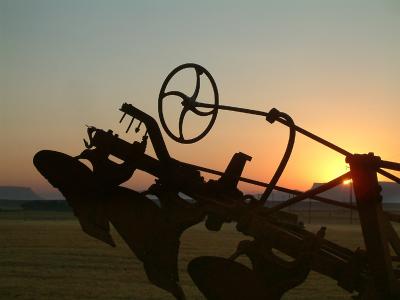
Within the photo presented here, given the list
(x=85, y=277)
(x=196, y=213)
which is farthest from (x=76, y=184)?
(x=85, y=277)

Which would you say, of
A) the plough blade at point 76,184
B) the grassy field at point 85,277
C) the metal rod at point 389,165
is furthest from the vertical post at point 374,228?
the grassy field at point 85,277

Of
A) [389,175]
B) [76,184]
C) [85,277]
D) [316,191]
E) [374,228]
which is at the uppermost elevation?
[389,175]

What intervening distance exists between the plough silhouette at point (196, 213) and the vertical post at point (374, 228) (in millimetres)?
203

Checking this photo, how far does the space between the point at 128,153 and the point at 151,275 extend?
127cm

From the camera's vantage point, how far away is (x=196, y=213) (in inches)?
224

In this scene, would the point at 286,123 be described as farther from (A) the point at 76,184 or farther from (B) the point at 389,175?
(A) the point at 76,184

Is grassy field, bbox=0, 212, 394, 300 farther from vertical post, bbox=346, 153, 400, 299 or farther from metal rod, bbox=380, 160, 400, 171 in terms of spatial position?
metal rod, bbox=380, 160, 400, 171

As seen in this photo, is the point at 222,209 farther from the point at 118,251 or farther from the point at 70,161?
the point at 118,251

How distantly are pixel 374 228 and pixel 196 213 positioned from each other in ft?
5.84

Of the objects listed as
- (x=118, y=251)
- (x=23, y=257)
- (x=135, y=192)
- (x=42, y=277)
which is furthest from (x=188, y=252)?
(x=135, y=192)

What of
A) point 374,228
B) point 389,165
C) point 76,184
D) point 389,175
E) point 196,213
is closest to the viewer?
point 374,228

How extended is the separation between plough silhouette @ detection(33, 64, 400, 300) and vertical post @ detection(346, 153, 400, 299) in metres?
0.20

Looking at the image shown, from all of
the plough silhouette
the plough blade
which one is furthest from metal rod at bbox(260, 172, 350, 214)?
the plough blade

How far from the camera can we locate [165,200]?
19.3 ft
